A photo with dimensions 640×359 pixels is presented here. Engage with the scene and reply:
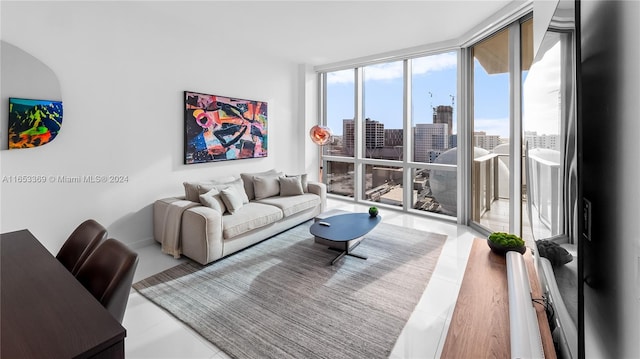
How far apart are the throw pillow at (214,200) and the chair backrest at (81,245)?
1582 mm

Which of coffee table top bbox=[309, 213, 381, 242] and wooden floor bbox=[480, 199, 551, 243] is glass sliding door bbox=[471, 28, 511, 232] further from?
coffee table top bbox=[309, 213, 381, 242]

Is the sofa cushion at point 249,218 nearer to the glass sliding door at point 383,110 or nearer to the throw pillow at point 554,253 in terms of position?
the glass sliding door at point 383,110

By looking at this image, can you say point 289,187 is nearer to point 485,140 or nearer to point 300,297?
point 300,297

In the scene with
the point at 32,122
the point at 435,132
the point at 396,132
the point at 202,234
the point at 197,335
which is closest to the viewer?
the point at 197,335

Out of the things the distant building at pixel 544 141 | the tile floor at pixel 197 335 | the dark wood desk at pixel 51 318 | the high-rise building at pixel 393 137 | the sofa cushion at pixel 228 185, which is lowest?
the tile floor at pixel 197 335

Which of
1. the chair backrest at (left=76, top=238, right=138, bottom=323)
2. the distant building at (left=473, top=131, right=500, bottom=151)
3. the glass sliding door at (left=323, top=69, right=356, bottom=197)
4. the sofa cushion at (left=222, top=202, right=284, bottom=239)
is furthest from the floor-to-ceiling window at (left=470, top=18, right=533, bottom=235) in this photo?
the chair backrest at (left=76, top=238, right=138, bottom=323)

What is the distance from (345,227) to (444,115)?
8.60 ft

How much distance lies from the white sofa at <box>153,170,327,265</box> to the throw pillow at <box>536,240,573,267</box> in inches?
106

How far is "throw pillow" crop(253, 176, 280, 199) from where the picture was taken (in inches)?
173

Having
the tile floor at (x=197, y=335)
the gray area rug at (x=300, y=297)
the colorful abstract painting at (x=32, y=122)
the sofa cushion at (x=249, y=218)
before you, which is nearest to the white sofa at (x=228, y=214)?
the sofa cushion at (x=249, y=218)

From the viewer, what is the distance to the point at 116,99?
10.7ft

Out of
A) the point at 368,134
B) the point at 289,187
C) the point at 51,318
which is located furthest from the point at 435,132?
the point at 51,318

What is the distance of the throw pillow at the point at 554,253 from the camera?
0.90 metres

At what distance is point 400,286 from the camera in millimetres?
2672
